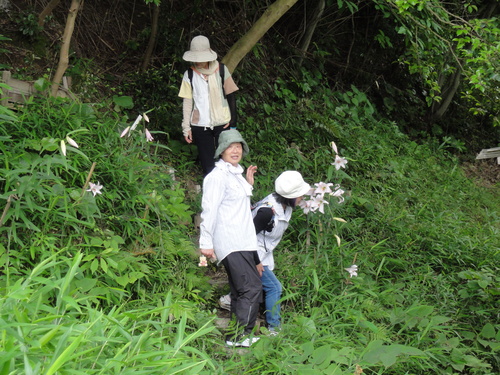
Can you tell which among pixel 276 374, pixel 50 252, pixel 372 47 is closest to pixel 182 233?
pixel 50 252

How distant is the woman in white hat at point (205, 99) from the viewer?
4.84 metres

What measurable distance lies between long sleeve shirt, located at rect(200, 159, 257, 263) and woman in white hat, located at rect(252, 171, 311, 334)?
22cm

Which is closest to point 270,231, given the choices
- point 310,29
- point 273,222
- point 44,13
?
point 273,222

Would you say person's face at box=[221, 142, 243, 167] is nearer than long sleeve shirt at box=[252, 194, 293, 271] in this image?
Yes

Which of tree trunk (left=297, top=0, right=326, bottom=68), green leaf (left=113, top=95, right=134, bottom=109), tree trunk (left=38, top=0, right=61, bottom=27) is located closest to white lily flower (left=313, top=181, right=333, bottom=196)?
green leaf (left=113, top=95, right=134, bottom=109)

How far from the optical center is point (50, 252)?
333cm

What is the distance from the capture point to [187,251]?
407 cm

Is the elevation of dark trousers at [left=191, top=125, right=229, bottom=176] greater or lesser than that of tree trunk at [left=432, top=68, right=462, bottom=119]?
greater

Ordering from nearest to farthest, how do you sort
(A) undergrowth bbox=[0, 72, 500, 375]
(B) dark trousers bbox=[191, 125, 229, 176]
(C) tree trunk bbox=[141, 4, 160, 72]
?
(A) undergrowth bbox=[0, 72, 500, 375]
(B) dark trousers bbox=[191, 125, 229, 176]
(C) tree trunk bbox=[141, 4, 160, 72]

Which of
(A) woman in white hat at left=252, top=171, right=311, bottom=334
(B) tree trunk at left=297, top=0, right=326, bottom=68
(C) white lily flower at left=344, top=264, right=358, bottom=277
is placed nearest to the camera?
(A) woman in white hat at left=252, top=171, right=311, bottom=334

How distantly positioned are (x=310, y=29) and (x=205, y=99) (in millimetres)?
3896

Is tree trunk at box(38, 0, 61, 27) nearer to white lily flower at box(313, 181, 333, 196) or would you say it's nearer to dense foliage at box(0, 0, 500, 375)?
dense foliage at box(0, 0, 500, 375)

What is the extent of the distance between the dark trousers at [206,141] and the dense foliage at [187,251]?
35 cm

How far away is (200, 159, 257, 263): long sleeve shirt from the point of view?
3.51 m
